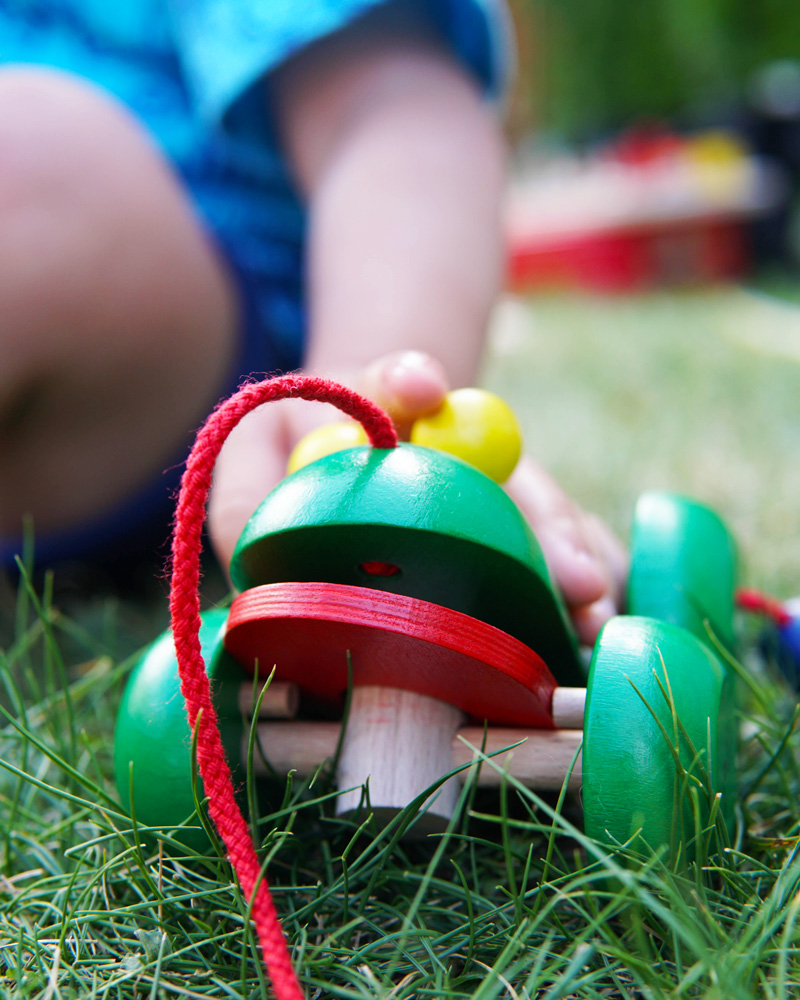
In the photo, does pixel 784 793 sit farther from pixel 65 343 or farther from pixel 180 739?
pixel 65 343

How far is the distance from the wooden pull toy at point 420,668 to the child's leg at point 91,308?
12.2 inches

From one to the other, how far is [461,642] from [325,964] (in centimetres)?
16

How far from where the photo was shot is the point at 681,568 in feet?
1.97

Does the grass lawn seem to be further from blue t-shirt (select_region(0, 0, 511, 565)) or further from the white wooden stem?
blue t-shirt (select_region(0, 0, 511, 565))

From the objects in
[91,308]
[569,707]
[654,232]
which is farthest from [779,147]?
[569,707]

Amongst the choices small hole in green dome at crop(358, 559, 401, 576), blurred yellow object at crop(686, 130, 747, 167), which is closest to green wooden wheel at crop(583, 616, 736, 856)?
small hole in green dome at crop(358, 559, 401, 576)

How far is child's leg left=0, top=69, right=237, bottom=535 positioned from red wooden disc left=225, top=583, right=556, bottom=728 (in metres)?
0.34

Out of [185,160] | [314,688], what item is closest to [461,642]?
[314,688]

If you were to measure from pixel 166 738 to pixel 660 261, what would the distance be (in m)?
4.29

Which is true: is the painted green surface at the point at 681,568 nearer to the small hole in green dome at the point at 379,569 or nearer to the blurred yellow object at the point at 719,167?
the small hole in green dome at the point at 379,569

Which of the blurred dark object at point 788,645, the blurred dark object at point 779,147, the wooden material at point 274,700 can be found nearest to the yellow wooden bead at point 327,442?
the wooden material at point 274,700

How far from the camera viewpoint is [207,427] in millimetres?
414

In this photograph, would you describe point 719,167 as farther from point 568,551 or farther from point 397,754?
point 397,754

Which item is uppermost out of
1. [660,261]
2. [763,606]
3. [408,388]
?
[408,388]
